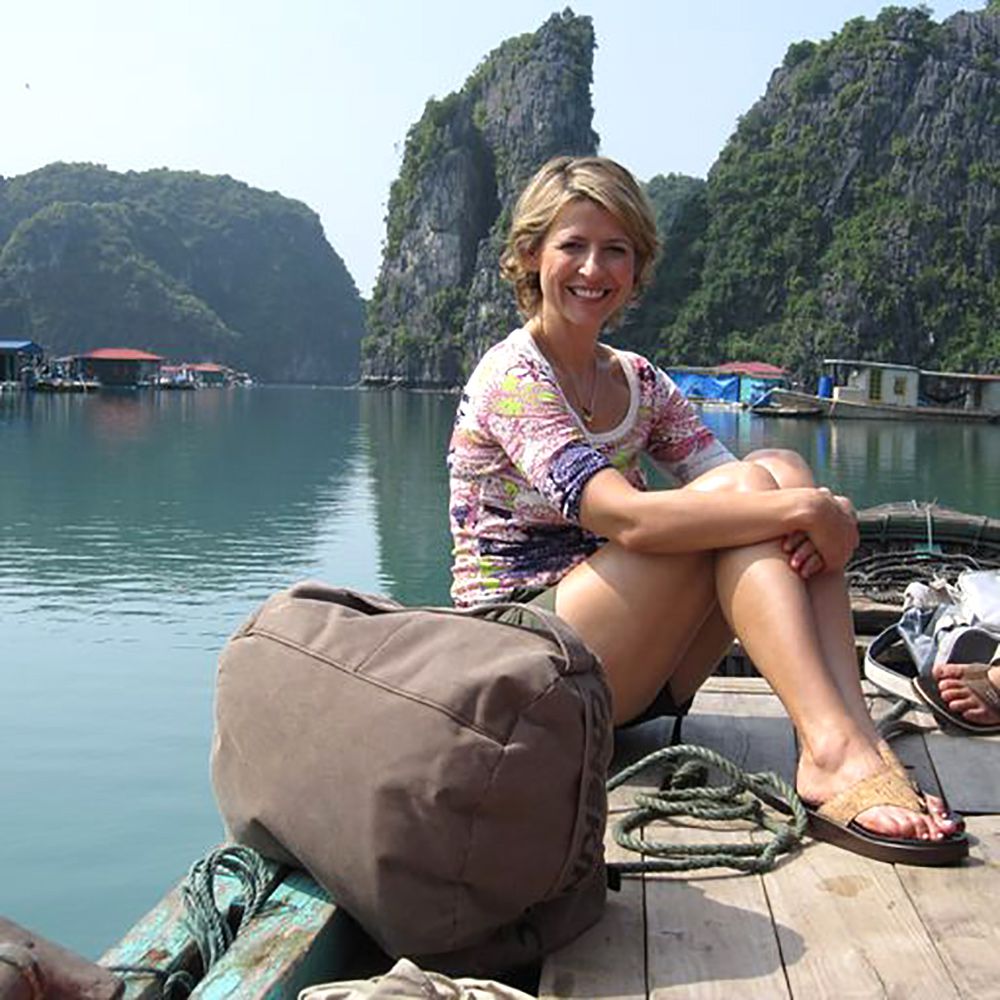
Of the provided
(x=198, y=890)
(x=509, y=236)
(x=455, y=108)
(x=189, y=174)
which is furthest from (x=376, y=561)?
(x=189, y=174)

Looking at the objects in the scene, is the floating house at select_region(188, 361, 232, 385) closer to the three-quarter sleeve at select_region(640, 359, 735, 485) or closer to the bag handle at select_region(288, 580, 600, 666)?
the three-quarter sleeve at select_region(640, 359, 735, 485)

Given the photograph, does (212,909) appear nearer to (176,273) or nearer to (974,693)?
(974,693)

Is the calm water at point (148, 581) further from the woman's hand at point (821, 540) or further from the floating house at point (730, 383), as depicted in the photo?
the floating house at point (730, 383)

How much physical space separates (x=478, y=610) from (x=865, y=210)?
73552mm

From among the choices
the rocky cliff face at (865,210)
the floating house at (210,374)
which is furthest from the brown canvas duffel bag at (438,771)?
the floating house at (210,374)

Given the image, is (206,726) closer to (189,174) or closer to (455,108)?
(455,108)

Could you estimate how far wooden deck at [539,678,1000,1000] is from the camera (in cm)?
151

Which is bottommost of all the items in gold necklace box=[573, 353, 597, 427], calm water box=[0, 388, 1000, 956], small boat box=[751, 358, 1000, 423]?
calm water box=[0, 388, 1000, 956]

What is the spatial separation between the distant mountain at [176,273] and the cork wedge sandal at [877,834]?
12068 cm

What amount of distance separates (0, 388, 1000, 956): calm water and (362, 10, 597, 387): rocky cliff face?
56.5 meters

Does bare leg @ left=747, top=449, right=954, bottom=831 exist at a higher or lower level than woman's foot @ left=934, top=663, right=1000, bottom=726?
higher

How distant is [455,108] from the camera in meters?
90.3

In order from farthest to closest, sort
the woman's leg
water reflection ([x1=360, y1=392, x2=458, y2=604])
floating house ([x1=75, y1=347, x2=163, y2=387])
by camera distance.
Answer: floating house ([x1=75, y1=347, x2=163, y2=387]) → water reflection ([x1=360, y1=392, x2=458, y2=604]) → the woman's leg

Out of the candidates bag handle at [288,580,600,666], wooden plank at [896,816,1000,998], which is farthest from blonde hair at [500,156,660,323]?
wooden plank at [896,816,1000,998]
